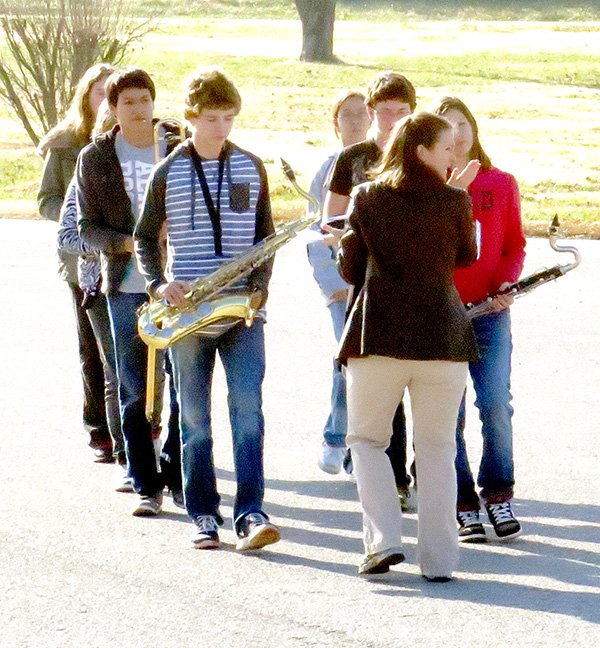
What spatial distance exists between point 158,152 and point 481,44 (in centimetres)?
3745

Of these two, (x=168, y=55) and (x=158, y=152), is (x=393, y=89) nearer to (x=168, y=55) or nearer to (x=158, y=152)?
(x=158, y=152)

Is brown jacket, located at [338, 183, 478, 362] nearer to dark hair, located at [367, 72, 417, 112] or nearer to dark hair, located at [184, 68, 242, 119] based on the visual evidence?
dark hair, located at [184, 68, 242, 119]

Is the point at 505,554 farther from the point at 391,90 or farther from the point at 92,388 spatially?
the point at 92,388

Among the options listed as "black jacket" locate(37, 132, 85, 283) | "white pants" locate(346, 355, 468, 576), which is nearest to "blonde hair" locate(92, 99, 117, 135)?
"black jacket" locate(37, 132, 85, 283)

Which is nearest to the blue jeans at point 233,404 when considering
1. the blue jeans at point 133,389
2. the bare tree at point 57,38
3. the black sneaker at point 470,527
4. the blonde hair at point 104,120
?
the blue jeans at point 133,389

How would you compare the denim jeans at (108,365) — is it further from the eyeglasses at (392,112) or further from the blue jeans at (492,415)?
the blue jeans at (492,415)

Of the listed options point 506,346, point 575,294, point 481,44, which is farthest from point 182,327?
point 481,44

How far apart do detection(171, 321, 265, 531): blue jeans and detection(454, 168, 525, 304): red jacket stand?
0.90 meters

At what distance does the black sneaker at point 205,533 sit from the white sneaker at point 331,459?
116 centimetres

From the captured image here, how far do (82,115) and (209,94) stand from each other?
160 cm

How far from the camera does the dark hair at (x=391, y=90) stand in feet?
22.1

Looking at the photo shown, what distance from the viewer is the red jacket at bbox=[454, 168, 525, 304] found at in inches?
255

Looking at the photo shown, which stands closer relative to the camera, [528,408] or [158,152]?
[158,152]

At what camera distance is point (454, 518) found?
19.3 feet
